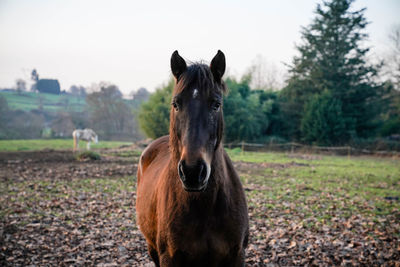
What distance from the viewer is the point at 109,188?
29.3ft

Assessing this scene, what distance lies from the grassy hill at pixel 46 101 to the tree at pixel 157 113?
18.7m

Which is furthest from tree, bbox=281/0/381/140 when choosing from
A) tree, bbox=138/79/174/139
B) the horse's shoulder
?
the horse's shoulder

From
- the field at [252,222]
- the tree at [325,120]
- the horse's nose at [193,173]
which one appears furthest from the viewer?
the tree at [325,120]

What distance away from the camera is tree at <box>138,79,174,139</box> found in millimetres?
28281

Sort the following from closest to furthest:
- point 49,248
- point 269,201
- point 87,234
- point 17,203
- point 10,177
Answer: point 49,248 → point 87,234 → point 17,203 → point 269,201 → point 10,177

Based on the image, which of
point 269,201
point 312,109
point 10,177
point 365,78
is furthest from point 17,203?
point 365,78

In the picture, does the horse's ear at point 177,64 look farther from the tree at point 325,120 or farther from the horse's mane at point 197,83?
the tree at point 325,120

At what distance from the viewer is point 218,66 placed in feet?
7.10

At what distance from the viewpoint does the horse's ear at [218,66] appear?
2119mm

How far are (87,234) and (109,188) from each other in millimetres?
3958

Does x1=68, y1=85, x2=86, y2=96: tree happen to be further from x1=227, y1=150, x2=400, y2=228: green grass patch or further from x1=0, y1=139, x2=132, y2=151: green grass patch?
x1=227, y1=150, x2=400, y2=228: green grass patch

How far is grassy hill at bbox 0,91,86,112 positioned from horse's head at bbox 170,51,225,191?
1687 inches

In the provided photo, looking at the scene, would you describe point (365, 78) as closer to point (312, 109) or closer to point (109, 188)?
point (312, 109)

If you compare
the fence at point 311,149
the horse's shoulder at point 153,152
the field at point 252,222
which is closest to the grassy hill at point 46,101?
the fence at point 311,149
